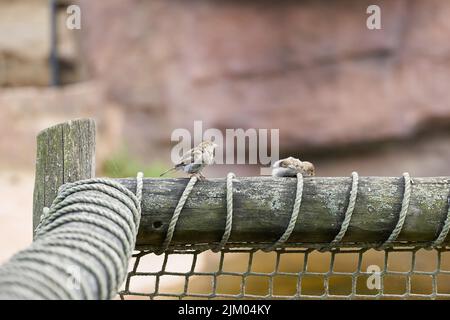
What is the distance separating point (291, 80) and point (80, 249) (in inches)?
233

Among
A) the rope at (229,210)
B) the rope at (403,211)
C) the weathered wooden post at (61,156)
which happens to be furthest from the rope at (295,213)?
the weathered wooden post at (61,156)

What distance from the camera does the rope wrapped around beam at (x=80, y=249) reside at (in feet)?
3.05

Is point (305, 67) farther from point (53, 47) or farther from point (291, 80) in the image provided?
point (53, 47)

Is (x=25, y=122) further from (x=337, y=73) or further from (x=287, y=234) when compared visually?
(x=287, y=234)

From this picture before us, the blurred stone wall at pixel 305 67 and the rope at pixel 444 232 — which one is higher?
the blurred stone wall at pixel 305 67

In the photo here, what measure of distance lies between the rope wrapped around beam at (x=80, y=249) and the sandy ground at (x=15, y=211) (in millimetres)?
4681

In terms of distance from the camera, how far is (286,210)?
5.13 ft

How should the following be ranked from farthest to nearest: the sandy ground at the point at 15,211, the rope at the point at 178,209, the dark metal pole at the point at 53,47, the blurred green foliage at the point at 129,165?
the dark metal pole at the point at 53,47, the blurred green foliage at the point at 129,165, the sandy ground at the point at 15,211, the rope at the point at 178,209

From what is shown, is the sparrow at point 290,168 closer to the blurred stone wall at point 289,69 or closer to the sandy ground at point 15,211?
the sandy ground at point 15,211

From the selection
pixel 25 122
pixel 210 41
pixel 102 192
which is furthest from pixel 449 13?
pixel 102 192

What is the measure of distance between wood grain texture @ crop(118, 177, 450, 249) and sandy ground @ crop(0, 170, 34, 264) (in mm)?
4530

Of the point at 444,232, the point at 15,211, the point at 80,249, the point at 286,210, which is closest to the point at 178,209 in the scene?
the point at 286,210

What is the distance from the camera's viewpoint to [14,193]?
7.28m

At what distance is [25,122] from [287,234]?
6.80m
